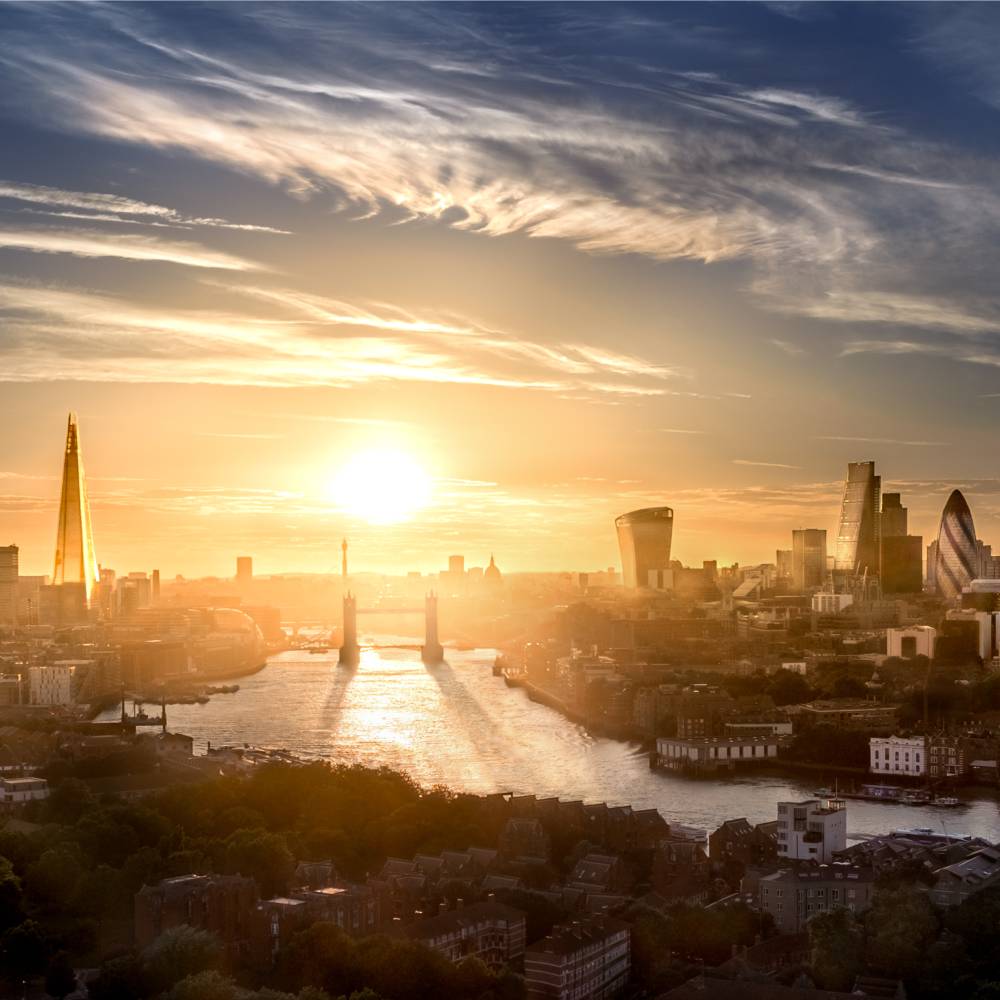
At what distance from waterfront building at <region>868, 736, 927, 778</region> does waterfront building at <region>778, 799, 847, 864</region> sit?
5.01 metres

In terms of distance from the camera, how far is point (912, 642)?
22.6 meters

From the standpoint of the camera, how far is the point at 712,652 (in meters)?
25.0

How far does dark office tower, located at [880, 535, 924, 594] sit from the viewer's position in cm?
3400

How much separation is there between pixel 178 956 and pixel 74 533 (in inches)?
1114

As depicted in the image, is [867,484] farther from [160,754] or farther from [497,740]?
[160,754]

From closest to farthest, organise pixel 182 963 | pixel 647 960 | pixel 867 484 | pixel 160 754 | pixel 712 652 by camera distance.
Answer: pixel 182 963 → pixel 647 960 → pixel 160 754 → pixel 712 652 → pixel 867 484

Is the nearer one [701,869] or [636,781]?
[701,869]

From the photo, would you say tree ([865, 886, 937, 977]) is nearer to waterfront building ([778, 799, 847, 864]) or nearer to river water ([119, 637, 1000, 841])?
waterfront building ([778, 799, 847, 864])

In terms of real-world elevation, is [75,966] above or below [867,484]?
below

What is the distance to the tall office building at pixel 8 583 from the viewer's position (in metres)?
36.1

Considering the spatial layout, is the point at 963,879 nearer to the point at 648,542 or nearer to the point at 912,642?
the point at 912,642

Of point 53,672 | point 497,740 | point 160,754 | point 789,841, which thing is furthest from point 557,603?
point 789,841

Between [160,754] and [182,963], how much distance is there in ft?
20.3

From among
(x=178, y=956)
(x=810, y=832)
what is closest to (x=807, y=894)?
(x=810, y=832)
